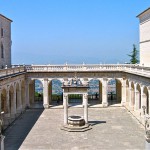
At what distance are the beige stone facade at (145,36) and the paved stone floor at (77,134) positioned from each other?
738 cm

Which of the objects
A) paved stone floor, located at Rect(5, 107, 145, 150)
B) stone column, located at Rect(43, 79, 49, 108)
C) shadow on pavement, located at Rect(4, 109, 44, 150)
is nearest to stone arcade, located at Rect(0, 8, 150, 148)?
stone column, located at Rect(43, 79, 49, 108)

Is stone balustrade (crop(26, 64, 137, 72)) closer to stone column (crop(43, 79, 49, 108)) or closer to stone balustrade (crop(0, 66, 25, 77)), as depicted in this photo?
stone column (crop(43, 79, 49, 108))

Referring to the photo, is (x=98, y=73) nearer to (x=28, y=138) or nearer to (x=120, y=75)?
(x=120, y=75)

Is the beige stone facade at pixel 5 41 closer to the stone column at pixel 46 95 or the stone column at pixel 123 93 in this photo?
the stone column at pixel 46 95

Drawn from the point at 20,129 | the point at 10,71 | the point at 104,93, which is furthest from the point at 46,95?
the point at 20,129

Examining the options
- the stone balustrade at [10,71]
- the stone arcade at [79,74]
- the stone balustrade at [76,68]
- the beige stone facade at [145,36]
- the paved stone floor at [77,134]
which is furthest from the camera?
the stone balustrade at [76,68]

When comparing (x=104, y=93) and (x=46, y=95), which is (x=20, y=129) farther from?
(x=104, y=93)

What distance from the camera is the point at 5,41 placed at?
4153 centimetres

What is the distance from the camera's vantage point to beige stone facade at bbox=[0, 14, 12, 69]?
39416mm

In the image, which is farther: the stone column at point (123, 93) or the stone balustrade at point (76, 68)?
the stone column at point (123, 93)

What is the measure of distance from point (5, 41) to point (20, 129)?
15124mm

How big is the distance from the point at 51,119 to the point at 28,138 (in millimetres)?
8151

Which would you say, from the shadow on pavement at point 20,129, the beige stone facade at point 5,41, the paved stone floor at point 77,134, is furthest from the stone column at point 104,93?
the beige stone facade at point 5,41

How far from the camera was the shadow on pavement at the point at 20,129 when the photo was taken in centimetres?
2567
